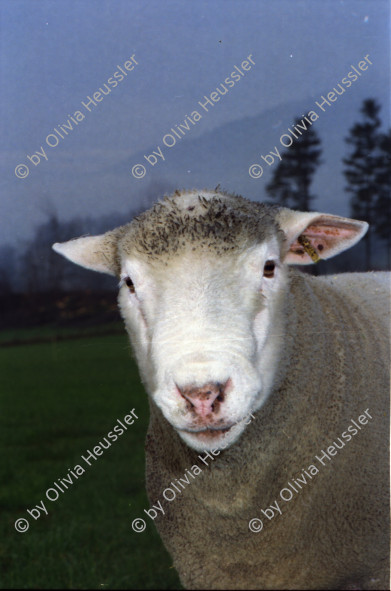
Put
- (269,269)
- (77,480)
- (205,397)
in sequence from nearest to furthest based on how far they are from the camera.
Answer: (205,397) < (269,269) < (77,480)

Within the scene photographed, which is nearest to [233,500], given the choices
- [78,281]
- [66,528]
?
[78,281]

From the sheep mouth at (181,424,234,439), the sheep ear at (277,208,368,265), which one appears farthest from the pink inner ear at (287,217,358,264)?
the sheep mouth at (181,424,234,439)

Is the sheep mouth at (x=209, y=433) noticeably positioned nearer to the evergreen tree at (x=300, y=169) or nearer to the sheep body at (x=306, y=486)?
the sheep body at (x=306, y=486)

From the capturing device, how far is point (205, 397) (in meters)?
2.05

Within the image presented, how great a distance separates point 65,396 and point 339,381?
22.7ft

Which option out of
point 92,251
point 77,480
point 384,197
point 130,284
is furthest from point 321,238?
point 77,480

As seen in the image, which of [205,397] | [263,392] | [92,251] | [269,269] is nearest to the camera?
[205,397]

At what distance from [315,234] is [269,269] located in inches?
19.4

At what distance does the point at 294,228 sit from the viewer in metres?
2.93

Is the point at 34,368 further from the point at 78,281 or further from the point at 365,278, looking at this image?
the point at 365,278

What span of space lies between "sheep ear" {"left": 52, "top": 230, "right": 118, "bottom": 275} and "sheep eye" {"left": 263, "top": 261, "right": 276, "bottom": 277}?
86 centimetres

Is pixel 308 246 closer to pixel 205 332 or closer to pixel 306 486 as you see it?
pixel 205 332

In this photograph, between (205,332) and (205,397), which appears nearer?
(205,397)

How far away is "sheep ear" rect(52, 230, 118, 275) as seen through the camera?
123 inches
